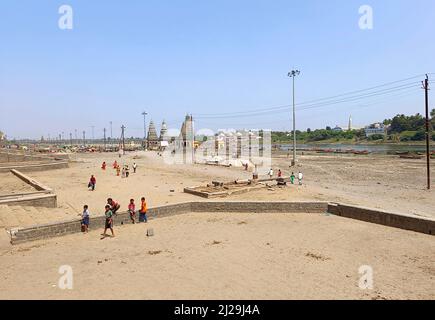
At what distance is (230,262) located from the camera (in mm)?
9859

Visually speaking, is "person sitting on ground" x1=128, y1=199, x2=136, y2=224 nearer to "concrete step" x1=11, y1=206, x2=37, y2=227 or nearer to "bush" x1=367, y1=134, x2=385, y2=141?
"concrete step" x1=11, y1=206, x2=37, y2=227

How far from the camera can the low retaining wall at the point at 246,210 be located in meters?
12.1

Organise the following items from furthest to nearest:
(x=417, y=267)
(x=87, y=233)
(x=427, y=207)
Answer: (x=427, y=207)
(x=87, y=233)
(x=417, y=267)

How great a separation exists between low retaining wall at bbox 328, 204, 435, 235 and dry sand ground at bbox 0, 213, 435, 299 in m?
0.48

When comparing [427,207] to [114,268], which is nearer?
[114,268]

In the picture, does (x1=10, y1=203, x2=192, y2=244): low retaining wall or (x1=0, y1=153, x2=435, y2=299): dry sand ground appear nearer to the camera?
(x1=0, y1=153, x2=435, y2=299): dry sand ground

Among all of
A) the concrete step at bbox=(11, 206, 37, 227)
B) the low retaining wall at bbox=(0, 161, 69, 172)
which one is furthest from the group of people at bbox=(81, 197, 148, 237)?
the low retaining wall at bbox=(0, 161, 69, 172)

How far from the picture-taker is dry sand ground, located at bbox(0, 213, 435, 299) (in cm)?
790

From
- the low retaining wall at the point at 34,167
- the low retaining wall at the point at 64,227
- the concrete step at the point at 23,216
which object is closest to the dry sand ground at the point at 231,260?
the low retaining wall at the point at 64,227
